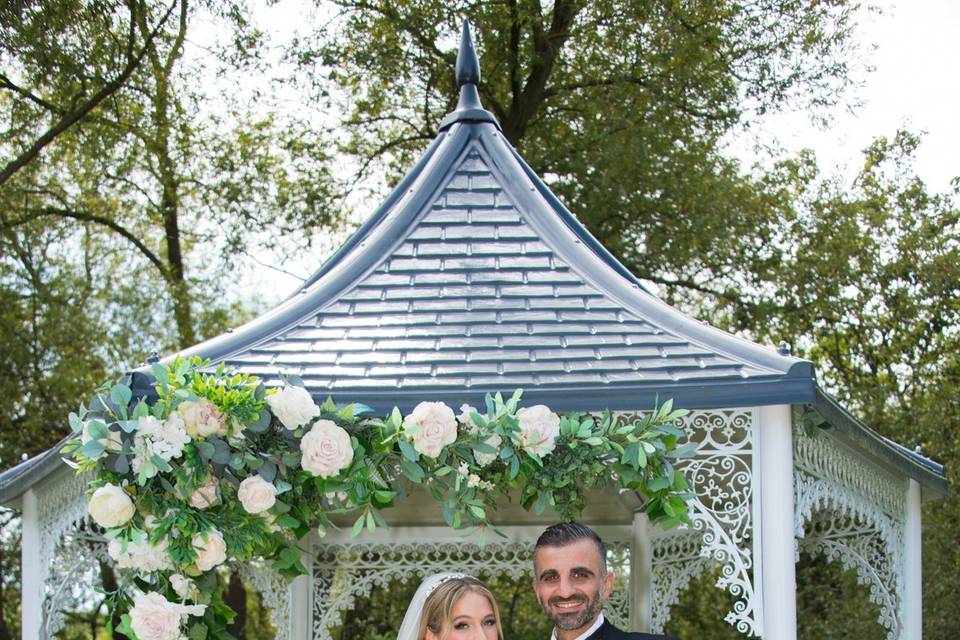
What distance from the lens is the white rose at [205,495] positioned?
5.05 metres

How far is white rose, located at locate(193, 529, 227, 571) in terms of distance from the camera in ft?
16.4

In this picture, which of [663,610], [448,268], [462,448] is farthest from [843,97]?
[462,448]

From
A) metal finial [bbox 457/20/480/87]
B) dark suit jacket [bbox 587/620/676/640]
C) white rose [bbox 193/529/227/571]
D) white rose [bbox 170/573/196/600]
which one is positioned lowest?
dark suit jacket [bbox 587/620/676/640]

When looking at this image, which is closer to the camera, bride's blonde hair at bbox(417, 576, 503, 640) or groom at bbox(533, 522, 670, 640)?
bride's blonde hair at bbox(417, 576, 503, 640)

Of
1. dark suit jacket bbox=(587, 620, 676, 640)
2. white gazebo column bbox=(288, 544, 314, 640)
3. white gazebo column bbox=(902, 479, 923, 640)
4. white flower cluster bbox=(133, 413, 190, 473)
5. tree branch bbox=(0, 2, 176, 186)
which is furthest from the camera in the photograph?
tree branch bbox=(0, 2, 176, 186)

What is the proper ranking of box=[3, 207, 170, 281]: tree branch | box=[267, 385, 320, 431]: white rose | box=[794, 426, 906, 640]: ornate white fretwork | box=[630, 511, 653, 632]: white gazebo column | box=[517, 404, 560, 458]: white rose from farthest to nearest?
box=[3, 207, 170, 281]: tree branch < box=[630, 511, 653, 632]: white gazebo column < box=[794, 426, 906, 640]: ornate white fretwork < box=[517, 404, 560, 458]: white rose < box=[267, 385, 320, 431]: white rose

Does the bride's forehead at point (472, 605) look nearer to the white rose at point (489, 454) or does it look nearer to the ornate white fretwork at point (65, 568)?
the white rose at point (489, 454)

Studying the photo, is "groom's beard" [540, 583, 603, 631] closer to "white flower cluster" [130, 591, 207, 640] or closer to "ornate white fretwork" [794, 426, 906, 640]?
"ornate white fretwork" [794, 426, 906, 640]

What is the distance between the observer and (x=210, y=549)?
5023 millimetres

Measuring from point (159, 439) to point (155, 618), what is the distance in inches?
27.8

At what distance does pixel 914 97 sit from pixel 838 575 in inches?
230

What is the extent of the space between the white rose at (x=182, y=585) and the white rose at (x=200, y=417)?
60cm

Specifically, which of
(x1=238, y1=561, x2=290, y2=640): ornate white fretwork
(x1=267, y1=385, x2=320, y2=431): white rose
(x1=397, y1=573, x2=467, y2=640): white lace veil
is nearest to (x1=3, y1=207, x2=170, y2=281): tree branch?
(x1=238, y1=561, x2=290, y2=640): ornate white fretwork

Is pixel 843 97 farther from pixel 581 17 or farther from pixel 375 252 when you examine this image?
pixel 375 252
